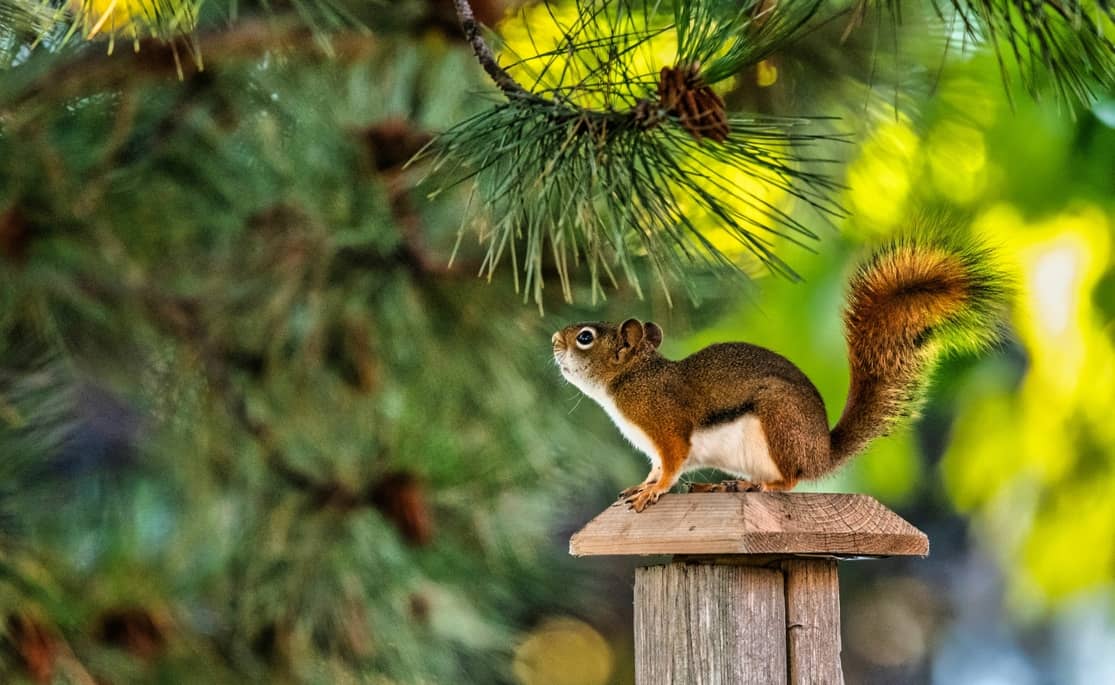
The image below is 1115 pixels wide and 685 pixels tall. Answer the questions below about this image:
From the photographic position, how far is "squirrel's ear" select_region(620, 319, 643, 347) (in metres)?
1.15

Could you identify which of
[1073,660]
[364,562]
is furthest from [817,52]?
[1073,660]

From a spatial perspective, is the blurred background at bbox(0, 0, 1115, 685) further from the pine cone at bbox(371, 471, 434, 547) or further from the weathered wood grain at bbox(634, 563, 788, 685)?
the weathered wood grain at bbox(634, 563, 788, 685)

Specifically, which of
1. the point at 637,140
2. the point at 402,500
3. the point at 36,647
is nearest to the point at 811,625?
the point at 637,140

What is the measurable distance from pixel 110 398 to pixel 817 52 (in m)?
0.89

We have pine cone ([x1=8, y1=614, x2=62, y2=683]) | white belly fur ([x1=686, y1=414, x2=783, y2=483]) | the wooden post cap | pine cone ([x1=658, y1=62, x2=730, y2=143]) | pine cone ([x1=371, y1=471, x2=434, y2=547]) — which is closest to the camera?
pine cone ([x1=658, y1=62, x2=730, y2=143])

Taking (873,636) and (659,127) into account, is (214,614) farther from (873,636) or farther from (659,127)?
(873,636)

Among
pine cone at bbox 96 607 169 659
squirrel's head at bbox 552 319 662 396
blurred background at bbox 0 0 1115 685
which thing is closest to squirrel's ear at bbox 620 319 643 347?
squirrel's head at bbox 552 319 662 396

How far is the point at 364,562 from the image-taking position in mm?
1657

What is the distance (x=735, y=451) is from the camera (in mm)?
1104

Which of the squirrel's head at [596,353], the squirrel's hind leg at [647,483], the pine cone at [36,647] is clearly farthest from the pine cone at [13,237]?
the squirrel's hind leg at [647,483]

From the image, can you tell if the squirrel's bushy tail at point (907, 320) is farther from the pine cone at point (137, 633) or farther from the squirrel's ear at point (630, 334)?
the pine cone at point (137, 633)

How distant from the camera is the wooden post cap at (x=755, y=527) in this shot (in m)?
0.98

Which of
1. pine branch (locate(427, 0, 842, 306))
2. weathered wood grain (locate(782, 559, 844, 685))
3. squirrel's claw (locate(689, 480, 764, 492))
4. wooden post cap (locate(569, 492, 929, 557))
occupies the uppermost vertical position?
pine branch (locate(427, 0, 842, 306))

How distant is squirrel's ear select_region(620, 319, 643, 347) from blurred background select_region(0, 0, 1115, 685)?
1.37 feet
